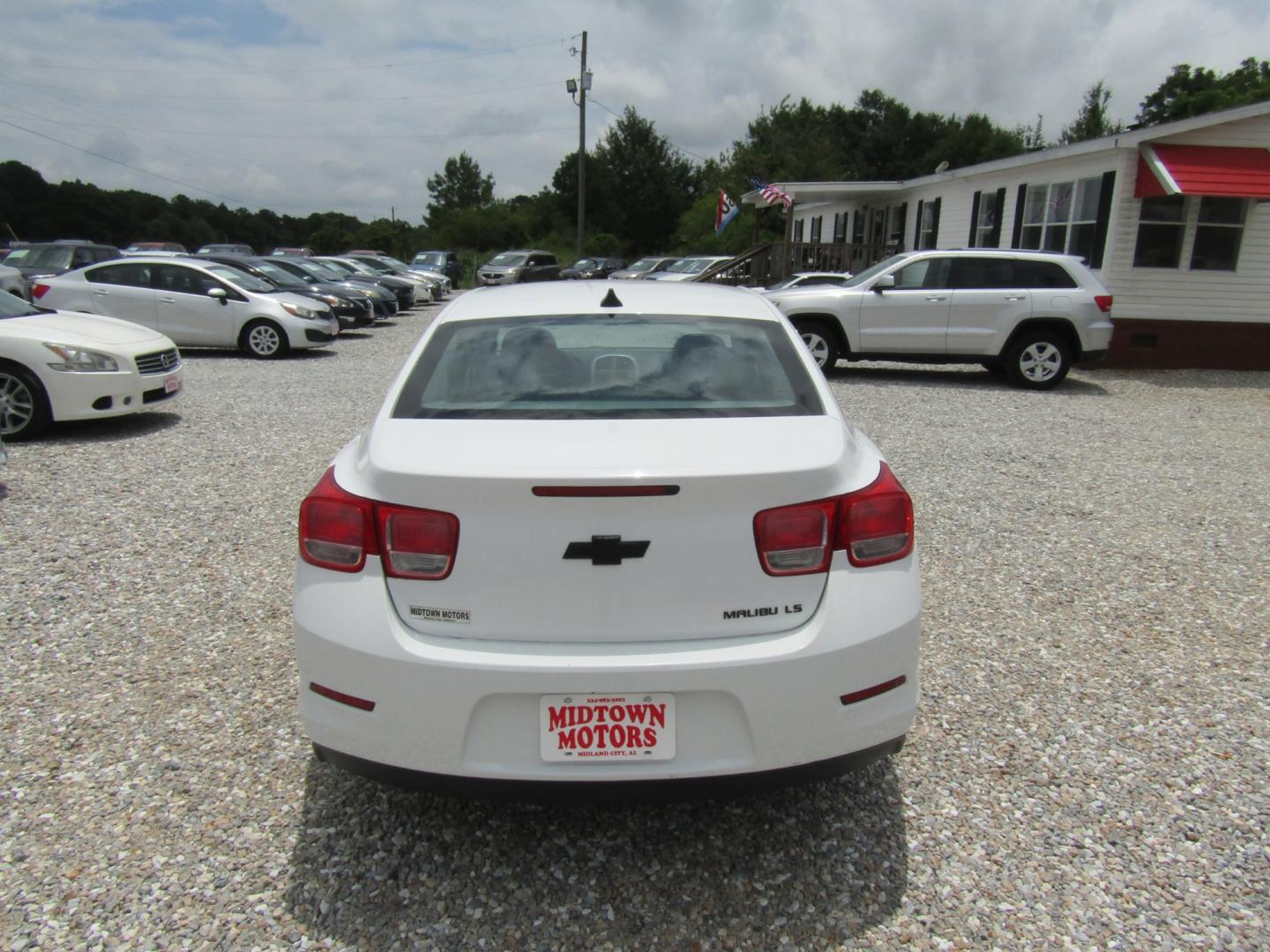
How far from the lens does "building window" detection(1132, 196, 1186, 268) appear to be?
46.0 feet

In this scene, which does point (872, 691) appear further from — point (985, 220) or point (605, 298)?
point (985, 220)

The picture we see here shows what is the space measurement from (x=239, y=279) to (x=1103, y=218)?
1385 cm

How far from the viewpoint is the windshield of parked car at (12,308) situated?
8.07m

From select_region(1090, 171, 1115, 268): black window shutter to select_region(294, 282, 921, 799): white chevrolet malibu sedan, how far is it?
1404 cm

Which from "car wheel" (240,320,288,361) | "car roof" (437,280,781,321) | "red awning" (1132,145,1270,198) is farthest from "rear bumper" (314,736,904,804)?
"red awning" (1132,145,1270,198)

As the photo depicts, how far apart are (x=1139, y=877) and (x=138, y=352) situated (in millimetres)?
8387

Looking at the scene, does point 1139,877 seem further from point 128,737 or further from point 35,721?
point 35,721

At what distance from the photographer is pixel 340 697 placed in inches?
Answer: 89.5

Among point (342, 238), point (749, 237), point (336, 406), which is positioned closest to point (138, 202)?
point (342, 238)

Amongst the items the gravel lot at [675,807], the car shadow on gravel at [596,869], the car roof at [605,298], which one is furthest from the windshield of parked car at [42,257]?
the car shadow on gravel at [596,869]

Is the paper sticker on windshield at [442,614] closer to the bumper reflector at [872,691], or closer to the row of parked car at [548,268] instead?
the bumper reflector at [872,691]

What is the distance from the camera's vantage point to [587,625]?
2176 millimetres

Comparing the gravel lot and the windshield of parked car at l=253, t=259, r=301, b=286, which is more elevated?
the windshield of parked car at l=253, t=259, r=301, b=286

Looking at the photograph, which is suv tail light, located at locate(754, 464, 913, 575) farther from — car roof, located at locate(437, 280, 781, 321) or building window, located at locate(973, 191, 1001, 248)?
building window, located at locate(973, 191, 1001, 248)
